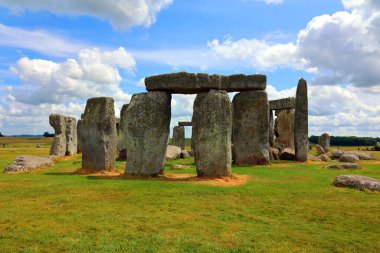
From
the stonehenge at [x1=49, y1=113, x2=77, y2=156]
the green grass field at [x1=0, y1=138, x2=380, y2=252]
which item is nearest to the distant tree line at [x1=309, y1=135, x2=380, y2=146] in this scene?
the stonehenge at [x1=49, y1=113, x2=77, y2=156]

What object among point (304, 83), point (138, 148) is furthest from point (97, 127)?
point (304, 83)

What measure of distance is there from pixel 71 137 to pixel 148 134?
18.8m

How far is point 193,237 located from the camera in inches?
301

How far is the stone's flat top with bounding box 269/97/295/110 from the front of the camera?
31484 mm

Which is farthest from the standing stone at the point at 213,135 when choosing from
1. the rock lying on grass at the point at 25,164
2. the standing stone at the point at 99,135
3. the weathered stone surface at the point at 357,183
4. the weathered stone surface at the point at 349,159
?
the weathered stone surface at the point at 349,159

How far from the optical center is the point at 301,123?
26109 millimetres

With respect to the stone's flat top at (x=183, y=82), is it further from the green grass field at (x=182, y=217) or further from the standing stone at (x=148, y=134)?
the green grass field at (x=182, y=217)

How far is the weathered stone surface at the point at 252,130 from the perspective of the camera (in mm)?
23031

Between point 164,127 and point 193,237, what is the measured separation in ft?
27.2

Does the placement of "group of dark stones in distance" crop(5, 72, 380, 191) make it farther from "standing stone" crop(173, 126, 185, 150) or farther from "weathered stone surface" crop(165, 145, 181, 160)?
"standing stone" crop(173, 126, 185, 150)

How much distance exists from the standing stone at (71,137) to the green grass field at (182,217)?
59.0 feet

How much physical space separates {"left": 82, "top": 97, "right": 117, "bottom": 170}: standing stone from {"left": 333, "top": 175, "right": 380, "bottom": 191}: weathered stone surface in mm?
9606

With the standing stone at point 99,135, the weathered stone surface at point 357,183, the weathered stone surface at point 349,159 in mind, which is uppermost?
the standing stone at point 99,135

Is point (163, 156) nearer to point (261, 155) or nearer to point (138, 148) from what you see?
point (138, 148)
